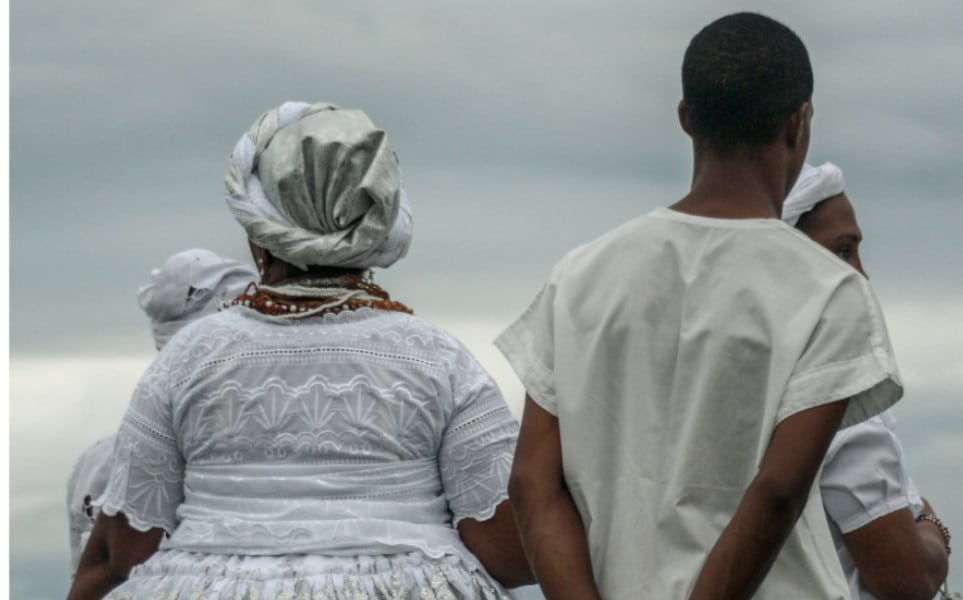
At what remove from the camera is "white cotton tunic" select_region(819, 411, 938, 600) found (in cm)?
504

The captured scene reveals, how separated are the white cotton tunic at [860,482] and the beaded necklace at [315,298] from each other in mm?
1163

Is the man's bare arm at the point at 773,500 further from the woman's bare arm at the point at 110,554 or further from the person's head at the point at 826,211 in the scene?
the person's head at the point at 826,211

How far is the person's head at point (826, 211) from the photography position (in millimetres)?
5879

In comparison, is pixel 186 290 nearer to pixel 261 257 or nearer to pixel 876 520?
pixel 261 257

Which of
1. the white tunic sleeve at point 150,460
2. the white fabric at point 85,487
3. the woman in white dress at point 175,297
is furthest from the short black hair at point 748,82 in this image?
the white fabric at point 85,487

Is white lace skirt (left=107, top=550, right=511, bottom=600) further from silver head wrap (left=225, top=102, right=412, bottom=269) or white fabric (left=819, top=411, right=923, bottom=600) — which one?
white fabric (left=819, top=411, right=923, bottom=600)

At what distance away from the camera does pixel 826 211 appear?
19.4 feet

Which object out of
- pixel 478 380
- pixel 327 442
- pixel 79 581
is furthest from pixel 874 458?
→ pixel 79 581

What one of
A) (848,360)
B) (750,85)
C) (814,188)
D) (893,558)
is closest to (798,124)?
(750,85)

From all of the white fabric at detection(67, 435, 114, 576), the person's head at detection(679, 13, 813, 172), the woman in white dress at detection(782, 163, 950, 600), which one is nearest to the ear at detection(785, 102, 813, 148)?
the person's head at detection(679, 13, 813, 172)

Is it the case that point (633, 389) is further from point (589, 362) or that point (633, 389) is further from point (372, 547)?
point (372, 547)

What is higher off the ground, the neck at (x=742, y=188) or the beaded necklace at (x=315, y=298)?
the neck at (x=742, y=188)

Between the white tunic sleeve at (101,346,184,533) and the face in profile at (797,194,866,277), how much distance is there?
1869 millimetres

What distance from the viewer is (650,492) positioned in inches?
158
